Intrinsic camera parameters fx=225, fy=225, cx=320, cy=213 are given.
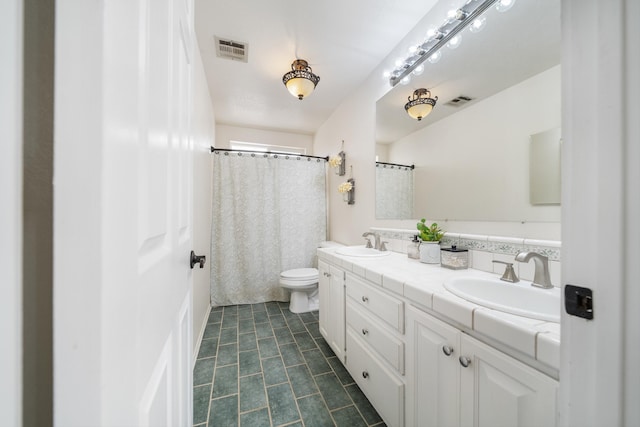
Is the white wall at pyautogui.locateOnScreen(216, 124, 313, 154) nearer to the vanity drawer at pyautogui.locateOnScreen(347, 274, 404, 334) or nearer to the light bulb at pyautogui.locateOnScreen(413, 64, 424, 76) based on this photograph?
the light bulb at pyautogui.locateOnScreen(413, 64, 424, 76)

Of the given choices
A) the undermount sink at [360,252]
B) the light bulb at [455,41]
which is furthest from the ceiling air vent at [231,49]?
the undermount sink at [360,252]

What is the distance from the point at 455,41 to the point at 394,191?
100 cm

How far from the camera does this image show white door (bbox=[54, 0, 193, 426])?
0.23 m

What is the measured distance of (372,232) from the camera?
81.3 inches

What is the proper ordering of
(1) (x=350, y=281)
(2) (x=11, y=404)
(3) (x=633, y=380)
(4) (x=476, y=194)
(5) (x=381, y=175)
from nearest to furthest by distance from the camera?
(2) (x=11, y=404) < (3) (x=633, y=380) < (4) (x=476, y=194) < (1) (x=350, y=281) < (5) (x=381, y=175)

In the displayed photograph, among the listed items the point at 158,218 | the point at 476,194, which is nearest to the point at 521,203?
the point at 476,194

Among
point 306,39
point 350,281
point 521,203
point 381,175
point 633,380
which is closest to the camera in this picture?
point 633,380

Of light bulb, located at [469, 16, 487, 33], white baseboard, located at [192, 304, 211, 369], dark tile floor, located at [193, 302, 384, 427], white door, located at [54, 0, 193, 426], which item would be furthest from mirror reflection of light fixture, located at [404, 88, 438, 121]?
white baseboard, located at [192, 304, 211, 369]

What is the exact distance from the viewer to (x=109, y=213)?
0.88 ft

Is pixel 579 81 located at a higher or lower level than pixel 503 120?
lower

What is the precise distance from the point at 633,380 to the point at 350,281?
3.74 ft

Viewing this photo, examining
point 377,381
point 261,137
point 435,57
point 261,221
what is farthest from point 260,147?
point 377,381

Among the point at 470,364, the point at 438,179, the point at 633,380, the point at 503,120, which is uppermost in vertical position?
the point at 503,120

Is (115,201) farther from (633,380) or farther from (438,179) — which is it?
(438,179)
